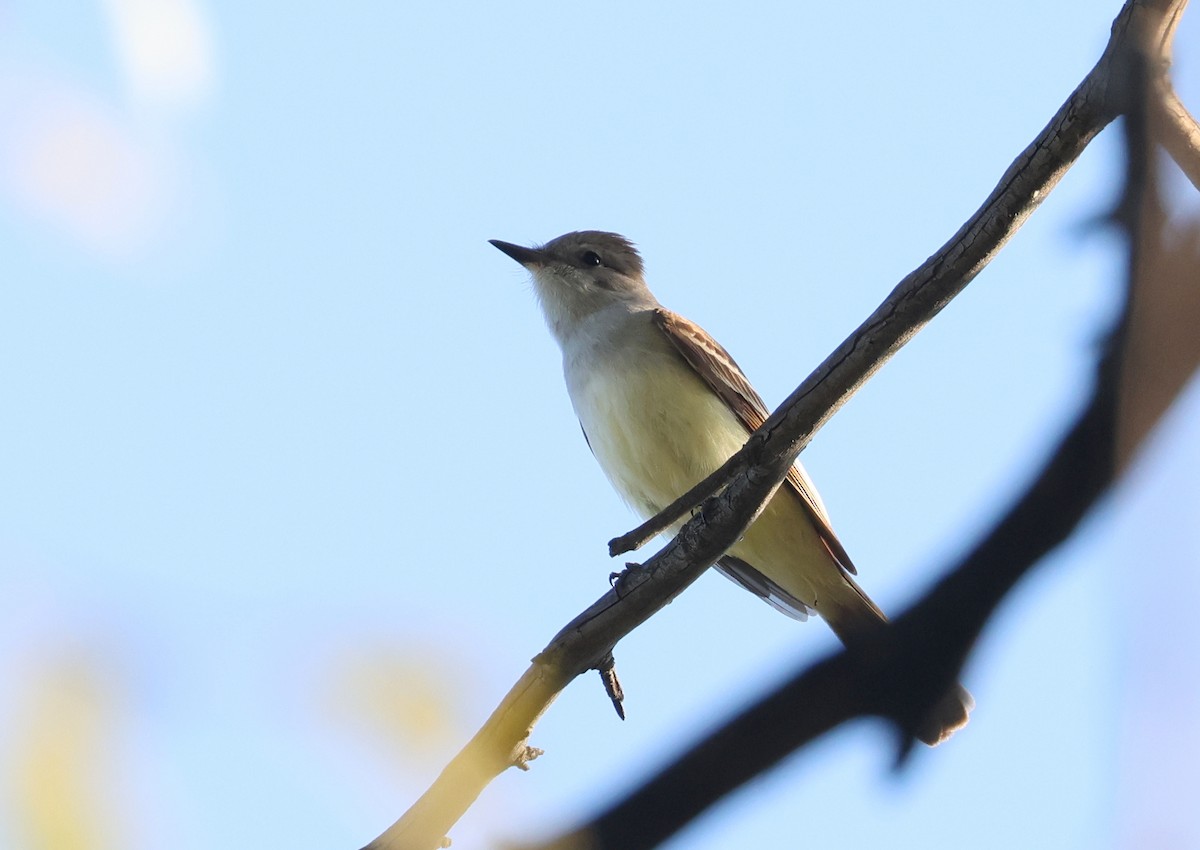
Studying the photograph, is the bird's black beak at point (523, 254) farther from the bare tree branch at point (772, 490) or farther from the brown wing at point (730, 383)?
the bare tree branch at point (772, 490)

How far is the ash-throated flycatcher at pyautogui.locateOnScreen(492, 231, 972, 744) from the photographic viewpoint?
6.74 m

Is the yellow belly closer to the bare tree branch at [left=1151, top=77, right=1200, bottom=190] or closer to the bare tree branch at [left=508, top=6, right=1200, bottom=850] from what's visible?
the bare tree branch at [left=1151, top=77, right=1200, bottom=190]

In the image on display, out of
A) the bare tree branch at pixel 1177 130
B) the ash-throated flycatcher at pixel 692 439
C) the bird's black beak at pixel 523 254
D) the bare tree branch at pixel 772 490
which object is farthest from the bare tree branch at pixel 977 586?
the bird's black beak at pixel 523 254

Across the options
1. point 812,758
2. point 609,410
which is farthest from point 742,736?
point 609,410

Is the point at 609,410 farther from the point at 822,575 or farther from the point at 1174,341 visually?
the point at 1174,341

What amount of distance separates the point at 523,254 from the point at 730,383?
2245 mm

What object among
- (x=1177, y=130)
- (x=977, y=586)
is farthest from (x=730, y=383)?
(x=977, y=586)

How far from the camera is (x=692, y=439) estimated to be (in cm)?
671

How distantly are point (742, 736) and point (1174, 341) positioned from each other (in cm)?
63

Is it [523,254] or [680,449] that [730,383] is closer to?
[680,449]

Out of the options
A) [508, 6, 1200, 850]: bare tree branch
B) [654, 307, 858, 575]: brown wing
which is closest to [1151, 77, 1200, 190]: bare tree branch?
[508, 6, 1200, 850]: bare tree branch

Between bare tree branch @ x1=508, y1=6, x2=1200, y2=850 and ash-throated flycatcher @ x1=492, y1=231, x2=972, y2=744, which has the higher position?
ash-throated flycatcher @ x1=492, y1=231, x2=972, y2=744

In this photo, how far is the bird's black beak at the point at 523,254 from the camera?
861 cm

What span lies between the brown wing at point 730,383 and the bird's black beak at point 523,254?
1.47 m
